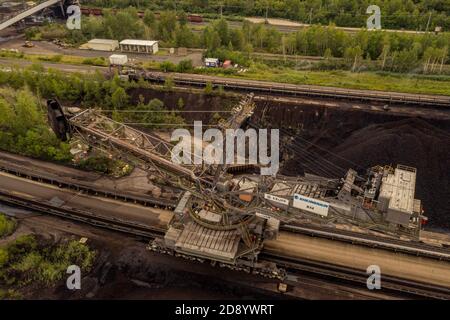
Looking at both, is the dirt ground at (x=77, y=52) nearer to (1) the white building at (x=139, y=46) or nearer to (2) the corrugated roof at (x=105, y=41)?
(1) the white building at (x=139, y=46)

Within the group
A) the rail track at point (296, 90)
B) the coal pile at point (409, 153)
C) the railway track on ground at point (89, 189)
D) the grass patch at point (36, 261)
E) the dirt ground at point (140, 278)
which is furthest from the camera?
the rail track at point (296, 90)

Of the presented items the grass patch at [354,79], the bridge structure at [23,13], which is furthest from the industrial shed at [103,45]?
the grass patch at [354,79]

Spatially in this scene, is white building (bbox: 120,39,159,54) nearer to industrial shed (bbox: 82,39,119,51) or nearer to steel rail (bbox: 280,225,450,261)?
industrial shed (bbox: 82,39,119,51)

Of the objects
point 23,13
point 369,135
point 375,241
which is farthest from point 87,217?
point 23,13

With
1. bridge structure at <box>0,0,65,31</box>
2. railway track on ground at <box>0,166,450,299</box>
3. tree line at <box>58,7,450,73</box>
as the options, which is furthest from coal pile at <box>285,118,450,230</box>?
bridge structure at <box>0,0,65,31</box>

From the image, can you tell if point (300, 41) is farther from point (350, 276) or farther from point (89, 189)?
point (350, 276)
